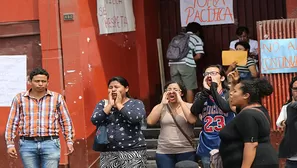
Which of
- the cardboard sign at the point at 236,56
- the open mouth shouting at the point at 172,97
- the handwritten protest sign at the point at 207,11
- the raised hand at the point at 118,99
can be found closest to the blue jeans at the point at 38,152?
the raised hand at the point at 118,99

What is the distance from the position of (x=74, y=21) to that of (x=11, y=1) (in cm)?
117

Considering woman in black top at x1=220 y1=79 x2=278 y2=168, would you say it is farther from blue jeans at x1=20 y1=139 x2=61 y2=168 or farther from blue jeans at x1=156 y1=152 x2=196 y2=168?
blue jeans at x1=20 y1=139 x2=61 y2=168

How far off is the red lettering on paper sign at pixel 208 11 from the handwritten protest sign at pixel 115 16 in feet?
3.59

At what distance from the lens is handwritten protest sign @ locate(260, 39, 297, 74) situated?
9414mm

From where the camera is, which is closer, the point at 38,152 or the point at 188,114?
the point at 188,114

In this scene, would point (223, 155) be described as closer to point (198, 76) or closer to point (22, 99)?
point (22, 99)

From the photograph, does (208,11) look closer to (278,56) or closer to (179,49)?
(179,49)

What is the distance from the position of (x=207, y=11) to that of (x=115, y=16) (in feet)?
6.25

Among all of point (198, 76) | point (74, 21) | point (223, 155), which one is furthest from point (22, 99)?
point (198, 76)

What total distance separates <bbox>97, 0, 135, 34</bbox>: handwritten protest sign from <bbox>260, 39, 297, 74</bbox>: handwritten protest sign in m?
2.55

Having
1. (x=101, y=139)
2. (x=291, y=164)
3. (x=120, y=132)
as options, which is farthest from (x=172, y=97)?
(x=291, y=164)

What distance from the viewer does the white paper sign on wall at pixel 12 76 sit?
10195 mm

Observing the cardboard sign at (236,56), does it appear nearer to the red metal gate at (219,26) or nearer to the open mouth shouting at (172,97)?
the open mouth shouting at (172,97)

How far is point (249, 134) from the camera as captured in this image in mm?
6176
